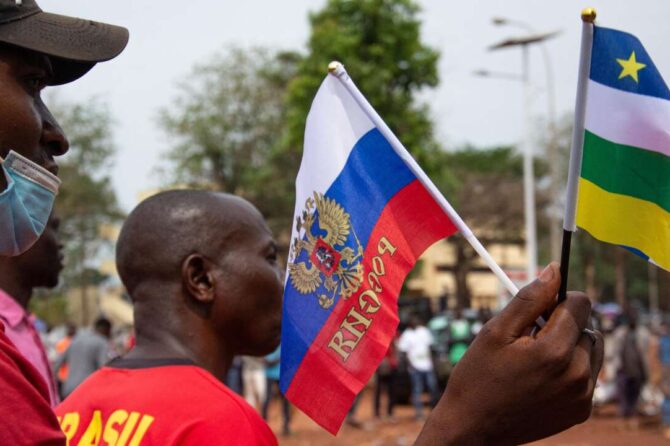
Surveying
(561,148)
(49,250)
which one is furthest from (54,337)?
(561,148)

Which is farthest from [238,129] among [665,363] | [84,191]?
[665,363]

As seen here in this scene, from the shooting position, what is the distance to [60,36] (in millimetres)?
1700

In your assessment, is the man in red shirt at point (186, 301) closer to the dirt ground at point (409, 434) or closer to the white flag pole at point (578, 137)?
the white flag pole at point (578, 137)

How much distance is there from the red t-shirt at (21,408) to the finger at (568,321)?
2.69 ft

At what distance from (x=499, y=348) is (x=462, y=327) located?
521 inches

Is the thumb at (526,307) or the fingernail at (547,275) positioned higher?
the fingernail at (547,275)

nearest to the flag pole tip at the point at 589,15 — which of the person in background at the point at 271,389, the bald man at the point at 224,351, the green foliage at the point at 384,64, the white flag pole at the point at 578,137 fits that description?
the white flag pole at the point at 578,137

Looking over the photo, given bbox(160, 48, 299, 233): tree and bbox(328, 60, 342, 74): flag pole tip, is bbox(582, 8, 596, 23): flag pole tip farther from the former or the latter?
bbox(160, 48, 299, 233): tree

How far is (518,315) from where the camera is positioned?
1541 mm

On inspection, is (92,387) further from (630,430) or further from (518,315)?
(630,430)

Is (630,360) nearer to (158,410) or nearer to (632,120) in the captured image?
(632,120)

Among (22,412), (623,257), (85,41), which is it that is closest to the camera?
(22,412)

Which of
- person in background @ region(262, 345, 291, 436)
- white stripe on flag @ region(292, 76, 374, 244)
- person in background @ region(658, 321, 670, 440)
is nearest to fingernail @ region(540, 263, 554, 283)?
white stripe on flag @ region(292, 76, 374, 244)

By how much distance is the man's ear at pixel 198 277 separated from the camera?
2.40 meters
